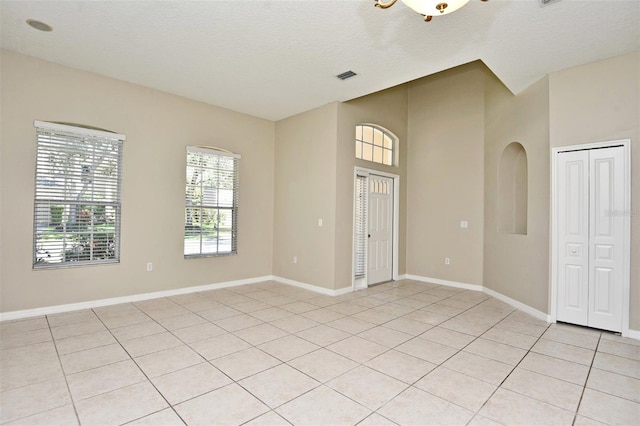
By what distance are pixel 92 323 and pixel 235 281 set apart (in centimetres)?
224

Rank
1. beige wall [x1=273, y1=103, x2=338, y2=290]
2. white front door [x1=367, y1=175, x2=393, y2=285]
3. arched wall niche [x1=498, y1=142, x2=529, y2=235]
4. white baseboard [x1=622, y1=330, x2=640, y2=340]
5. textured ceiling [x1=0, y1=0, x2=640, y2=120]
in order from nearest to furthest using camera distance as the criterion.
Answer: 1. textured ceiling [x1=0, y1=0, x2=640, y2=120]
2. white baseboard [x1=622, y1=330, x2=640, y2=340]
3. arched wall niche [x1=498, y1=142, x2=529, y2=235]
4. beige wall [x1=273, y1=103, x2=338, y2=290]
5. white front door [x1=367, y1=175, x2=393, y2=285]

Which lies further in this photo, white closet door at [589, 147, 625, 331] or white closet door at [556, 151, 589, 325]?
white closet door at [556, 151, 589, 325]

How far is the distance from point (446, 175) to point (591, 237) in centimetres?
263

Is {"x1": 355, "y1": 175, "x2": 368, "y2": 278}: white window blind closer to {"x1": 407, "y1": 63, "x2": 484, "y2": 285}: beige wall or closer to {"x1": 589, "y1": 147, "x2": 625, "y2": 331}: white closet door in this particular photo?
{"x1": 407, "y1": 63, "x2": 484, "y2": 285}: beige wall

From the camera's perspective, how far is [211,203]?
518 cm

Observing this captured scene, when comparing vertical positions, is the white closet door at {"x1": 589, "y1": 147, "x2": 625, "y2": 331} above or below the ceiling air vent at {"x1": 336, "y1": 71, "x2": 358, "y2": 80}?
below

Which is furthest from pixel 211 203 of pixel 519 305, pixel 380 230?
pixel 519 305

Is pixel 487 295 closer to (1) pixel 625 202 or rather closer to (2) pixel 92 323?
(1) pixel 625 202

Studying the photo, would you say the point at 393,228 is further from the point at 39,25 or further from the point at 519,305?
the point at 39,25

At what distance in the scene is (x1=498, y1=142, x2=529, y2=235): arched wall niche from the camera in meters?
4.89

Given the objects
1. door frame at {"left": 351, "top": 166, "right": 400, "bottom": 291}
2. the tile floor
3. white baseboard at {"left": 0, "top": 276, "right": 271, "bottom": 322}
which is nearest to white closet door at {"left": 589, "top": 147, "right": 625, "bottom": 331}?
the tile floor

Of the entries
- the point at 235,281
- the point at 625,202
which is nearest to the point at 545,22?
the point at 625,202

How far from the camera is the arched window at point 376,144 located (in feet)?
17.8

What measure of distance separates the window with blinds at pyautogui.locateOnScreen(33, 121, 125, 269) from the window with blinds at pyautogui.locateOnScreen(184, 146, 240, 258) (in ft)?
3.20
